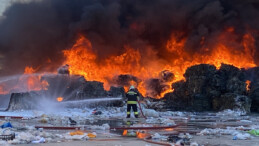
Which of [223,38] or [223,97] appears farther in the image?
[223,38]

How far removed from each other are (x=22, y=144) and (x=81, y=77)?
22.9 metres

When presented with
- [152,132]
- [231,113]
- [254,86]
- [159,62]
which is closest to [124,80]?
[159,62]

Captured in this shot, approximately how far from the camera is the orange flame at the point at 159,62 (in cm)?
3397

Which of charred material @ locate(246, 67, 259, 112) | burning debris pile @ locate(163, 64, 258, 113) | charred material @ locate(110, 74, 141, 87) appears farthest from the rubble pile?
charred material @ locate(110, 74, 141, 87)

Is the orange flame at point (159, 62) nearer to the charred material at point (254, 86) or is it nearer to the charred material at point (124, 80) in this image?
the charred material at point (124, 80)

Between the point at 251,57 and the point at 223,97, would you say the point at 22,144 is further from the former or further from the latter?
the point at 251,57

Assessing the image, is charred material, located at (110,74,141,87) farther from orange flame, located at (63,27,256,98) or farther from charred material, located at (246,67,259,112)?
charred material, located at (246,67,259,112)

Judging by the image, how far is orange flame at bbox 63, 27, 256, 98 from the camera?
3397cm

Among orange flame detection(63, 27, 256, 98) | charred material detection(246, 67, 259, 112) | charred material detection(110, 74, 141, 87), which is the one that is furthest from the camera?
orange flame detection(63, 27, 256, 98)

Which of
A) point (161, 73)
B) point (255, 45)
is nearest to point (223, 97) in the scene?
point (161, 73)

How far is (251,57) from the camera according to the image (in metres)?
36.0

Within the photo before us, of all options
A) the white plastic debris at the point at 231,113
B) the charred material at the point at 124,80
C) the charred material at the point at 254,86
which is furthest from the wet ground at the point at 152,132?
the charred material at the point at 124,80

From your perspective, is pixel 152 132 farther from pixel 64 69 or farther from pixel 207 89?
pixel 64 69

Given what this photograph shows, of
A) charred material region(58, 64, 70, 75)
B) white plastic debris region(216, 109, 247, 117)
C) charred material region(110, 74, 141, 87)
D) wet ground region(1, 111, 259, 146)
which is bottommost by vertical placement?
wet ground region(1, 111, 259, 146)
